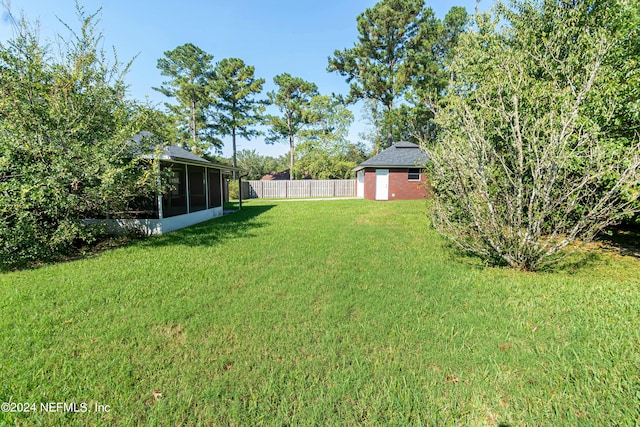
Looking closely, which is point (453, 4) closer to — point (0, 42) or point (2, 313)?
point (0, 42)

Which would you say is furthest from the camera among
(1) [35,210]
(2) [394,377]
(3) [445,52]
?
(3) [445,52]

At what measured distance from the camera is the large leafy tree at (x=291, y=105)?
2747cm

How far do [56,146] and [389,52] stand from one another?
23.6 m

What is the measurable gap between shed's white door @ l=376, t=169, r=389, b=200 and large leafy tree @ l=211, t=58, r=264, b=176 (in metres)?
14.8

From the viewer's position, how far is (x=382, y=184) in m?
17.9

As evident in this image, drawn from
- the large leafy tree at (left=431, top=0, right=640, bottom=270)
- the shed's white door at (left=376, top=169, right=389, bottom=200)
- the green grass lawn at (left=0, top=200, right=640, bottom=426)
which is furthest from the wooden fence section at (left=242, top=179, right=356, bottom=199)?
the green grass lawn at (left=0, top=200, right=640, bottom=426)

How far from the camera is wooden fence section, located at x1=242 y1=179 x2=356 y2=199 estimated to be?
2328 cm

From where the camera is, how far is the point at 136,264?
17.0 ft

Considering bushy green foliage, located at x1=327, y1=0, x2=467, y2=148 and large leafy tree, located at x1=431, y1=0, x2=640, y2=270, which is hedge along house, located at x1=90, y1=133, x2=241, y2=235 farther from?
bushy green foliage, located at x1=327, y1=0, x2=467, y2=148

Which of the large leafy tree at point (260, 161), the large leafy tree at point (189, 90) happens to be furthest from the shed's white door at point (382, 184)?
the large leafy tree at point (260, 161)

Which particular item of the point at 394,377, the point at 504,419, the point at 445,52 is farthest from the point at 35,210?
the point at 445,52

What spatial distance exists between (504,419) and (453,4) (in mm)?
27719

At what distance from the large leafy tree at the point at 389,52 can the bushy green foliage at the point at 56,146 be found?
1892 cm

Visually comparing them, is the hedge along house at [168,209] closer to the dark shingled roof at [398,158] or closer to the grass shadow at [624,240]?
the dark shingled roof at [398,158]
